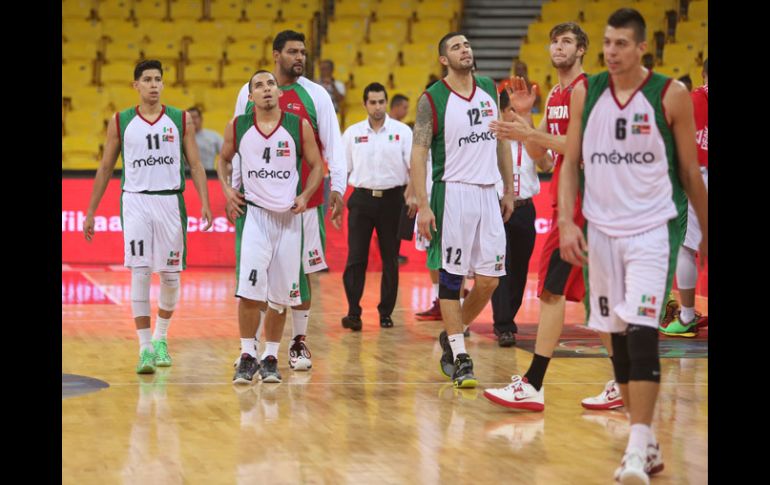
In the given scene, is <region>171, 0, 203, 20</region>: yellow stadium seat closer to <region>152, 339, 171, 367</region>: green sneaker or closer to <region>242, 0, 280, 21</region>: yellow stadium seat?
<region>242, 0, 280, 21</region>: yellow stadium seat

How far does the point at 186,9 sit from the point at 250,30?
1448 millimetres

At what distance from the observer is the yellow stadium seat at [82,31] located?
2023 centimetres

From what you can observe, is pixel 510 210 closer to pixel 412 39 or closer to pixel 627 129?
pixel 627 129

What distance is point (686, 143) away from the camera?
5504mm

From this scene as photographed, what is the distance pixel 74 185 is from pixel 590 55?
832 centimetres

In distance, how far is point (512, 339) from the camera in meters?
9.98

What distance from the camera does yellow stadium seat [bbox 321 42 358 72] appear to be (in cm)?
1955

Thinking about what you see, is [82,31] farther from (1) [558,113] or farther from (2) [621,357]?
(2) [621,357]

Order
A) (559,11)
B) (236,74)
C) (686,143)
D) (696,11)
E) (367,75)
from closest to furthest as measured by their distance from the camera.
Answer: (686,143), (367,75), (236,74), (696,11), (559,11)

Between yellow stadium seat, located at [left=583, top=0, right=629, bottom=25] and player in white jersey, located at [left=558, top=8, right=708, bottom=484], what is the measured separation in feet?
49.4

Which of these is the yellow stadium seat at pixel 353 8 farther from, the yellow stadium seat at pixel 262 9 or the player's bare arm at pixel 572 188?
the player's bare arm at pixel 572 188

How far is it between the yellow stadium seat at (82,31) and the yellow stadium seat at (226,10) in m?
1.94

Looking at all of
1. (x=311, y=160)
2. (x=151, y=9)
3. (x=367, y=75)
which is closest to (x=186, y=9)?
(x=151, y=9)
